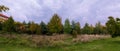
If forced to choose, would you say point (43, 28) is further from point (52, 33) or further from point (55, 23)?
point (55, 23)

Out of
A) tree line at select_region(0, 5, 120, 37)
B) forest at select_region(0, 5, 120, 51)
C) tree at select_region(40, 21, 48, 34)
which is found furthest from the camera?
tree at select_region(40, 21, 48, 34)

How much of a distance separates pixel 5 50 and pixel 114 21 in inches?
761

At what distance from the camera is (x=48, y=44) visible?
130 feet

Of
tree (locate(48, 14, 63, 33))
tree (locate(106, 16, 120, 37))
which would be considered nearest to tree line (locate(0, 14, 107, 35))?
tree (locate(48, 14, 63, 33))

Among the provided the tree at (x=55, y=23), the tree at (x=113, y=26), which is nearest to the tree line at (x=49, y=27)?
the tree at (x=55, y=23)

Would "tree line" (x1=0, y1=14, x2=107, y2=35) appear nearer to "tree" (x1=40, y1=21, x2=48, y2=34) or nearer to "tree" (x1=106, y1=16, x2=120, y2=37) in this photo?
"tree" (x1=40, y1=21, x2=48, y2=34)

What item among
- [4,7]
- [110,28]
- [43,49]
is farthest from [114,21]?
[4,7]

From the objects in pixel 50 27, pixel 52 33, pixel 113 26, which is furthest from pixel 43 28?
pixel 113 26

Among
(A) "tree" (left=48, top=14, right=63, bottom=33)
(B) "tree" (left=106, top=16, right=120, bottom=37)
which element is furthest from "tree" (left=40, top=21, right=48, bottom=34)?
(B) "tree" (left=106, top=16, right=120, bottom=37)

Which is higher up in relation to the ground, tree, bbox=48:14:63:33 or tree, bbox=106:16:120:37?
tree, bbox=48:14:63:33

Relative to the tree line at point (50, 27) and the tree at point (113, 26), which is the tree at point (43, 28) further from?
the tree at point (113, 26)

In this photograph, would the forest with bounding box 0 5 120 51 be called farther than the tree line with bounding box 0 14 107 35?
No

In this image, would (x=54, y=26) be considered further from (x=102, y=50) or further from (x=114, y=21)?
(x=102, y=50)

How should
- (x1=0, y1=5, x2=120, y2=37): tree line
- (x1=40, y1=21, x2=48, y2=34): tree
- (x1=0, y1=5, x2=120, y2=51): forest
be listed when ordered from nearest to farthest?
(x1=0, y1=5, x2=120, y2=51): forest
(x1=0, y1=5, x2=120, y2=37): tree line
(x1=40, y1=21, x2=48, y2=34): tree
